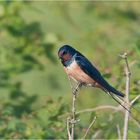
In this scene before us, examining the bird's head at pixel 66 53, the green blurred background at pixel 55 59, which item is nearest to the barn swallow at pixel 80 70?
the bird's head at pixel 66 53

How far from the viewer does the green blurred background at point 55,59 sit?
5.71 meters

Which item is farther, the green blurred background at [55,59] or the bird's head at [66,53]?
the green blurred background at [55,59]

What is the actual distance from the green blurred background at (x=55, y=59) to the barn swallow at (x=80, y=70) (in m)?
0.91

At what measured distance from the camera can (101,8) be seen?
12.0m

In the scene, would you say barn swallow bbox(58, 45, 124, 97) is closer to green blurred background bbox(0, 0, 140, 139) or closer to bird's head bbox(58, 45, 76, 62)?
bird's head bbox(58, 45, 76, 62)

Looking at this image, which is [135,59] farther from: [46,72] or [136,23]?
[136,23]

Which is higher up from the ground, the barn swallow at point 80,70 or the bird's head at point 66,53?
the bird's head at point 66,53

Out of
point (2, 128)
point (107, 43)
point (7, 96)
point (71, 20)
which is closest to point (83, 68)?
point (2, 128)

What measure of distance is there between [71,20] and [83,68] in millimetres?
7359

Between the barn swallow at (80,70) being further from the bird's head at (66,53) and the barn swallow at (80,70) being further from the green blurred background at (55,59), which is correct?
the green blurred background at (55,59)

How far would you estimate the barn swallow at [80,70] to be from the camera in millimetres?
4309

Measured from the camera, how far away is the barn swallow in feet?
14.1

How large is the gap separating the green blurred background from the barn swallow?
909 mm

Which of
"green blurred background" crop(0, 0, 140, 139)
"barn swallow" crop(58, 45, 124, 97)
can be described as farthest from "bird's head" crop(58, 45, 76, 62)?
"green blurred background" crop(0, 0, 140, 139)
